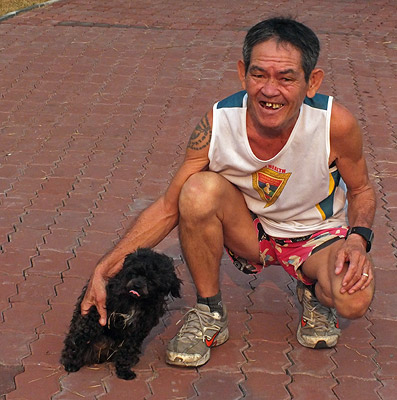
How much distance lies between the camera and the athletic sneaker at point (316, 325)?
14.0 ft

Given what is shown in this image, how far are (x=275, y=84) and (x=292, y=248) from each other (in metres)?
0.88

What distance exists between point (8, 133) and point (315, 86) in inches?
175

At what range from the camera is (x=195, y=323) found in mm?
4250

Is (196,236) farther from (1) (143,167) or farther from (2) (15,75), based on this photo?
(2) (15,75)

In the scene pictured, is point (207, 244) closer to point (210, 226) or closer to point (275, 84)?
point (210, 226)

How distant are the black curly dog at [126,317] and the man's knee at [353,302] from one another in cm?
75

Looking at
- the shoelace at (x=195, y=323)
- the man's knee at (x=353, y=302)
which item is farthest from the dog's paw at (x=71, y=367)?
the man's knee at (x=353, y=302)

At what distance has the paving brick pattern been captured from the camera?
159 inches

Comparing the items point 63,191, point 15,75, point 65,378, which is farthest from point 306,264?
point 15,75

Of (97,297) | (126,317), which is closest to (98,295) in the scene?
(97,297)

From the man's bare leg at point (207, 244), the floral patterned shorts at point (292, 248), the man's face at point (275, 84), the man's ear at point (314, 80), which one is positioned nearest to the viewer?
the man's face at point (275, 84)

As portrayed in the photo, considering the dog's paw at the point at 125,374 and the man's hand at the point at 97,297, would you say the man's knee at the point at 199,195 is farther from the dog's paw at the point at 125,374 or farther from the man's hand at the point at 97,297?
the dog's paw at the point at 125,374

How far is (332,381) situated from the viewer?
4.00 meters

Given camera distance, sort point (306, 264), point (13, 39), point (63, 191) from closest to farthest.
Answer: point (306, 264), point (63, 191), point (13, 39)
